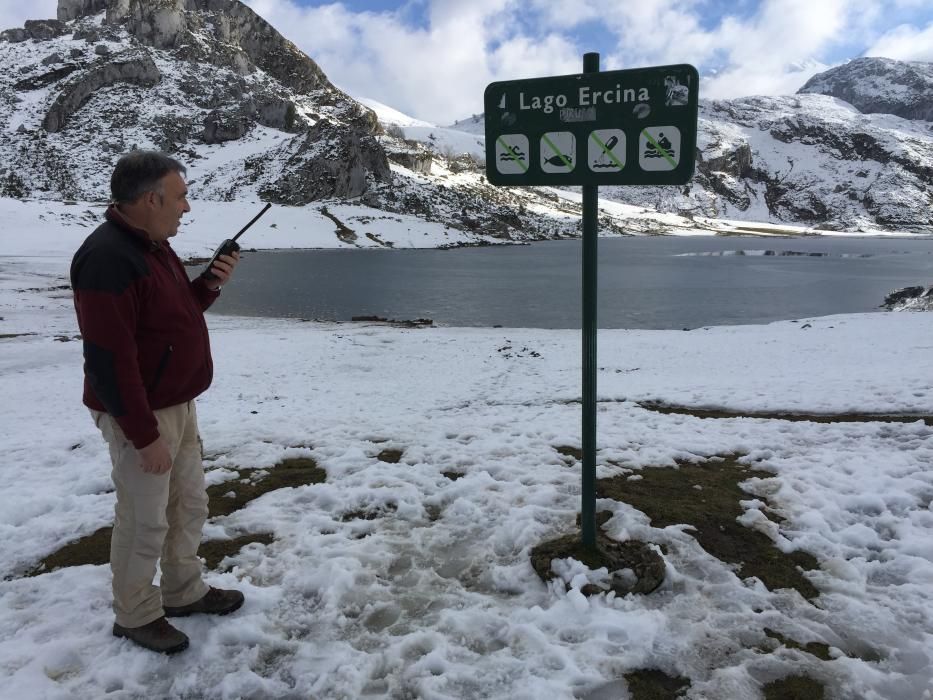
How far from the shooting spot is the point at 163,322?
3412 millimetres

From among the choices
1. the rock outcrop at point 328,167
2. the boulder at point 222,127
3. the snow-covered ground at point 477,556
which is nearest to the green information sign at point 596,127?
the snow-covered ground at point 477,556

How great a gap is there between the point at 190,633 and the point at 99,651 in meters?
0.52

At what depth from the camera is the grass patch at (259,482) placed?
600 cm

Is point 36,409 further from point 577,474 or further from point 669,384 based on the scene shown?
point 669,384

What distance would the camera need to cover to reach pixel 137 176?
332 centimetres

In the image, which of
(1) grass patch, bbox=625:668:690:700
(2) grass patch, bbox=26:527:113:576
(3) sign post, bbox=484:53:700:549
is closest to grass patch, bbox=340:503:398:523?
(2) grass patch, bbox=26:527:113:576

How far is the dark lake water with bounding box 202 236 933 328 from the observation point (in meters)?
37.0

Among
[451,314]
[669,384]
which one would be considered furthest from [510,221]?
[669,384]

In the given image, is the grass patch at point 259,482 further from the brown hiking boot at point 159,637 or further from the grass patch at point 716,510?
the grass patch at point 716,510

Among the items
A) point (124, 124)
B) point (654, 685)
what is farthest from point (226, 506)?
point (124, 124)

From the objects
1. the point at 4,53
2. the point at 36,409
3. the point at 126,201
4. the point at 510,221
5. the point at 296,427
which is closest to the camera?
the point at 126,201

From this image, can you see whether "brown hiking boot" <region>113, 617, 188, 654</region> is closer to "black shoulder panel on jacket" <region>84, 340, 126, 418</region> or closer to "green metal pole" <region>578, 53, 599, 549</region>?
"black shoulder panel on jacket" <region>84, 340, 126, 418</region>

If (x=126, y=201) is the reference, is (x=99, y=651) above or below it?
below

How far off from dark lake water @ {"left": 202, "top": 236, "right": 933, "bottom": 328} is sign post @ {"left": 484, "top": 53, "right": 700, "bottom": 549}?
28625 millimetres
